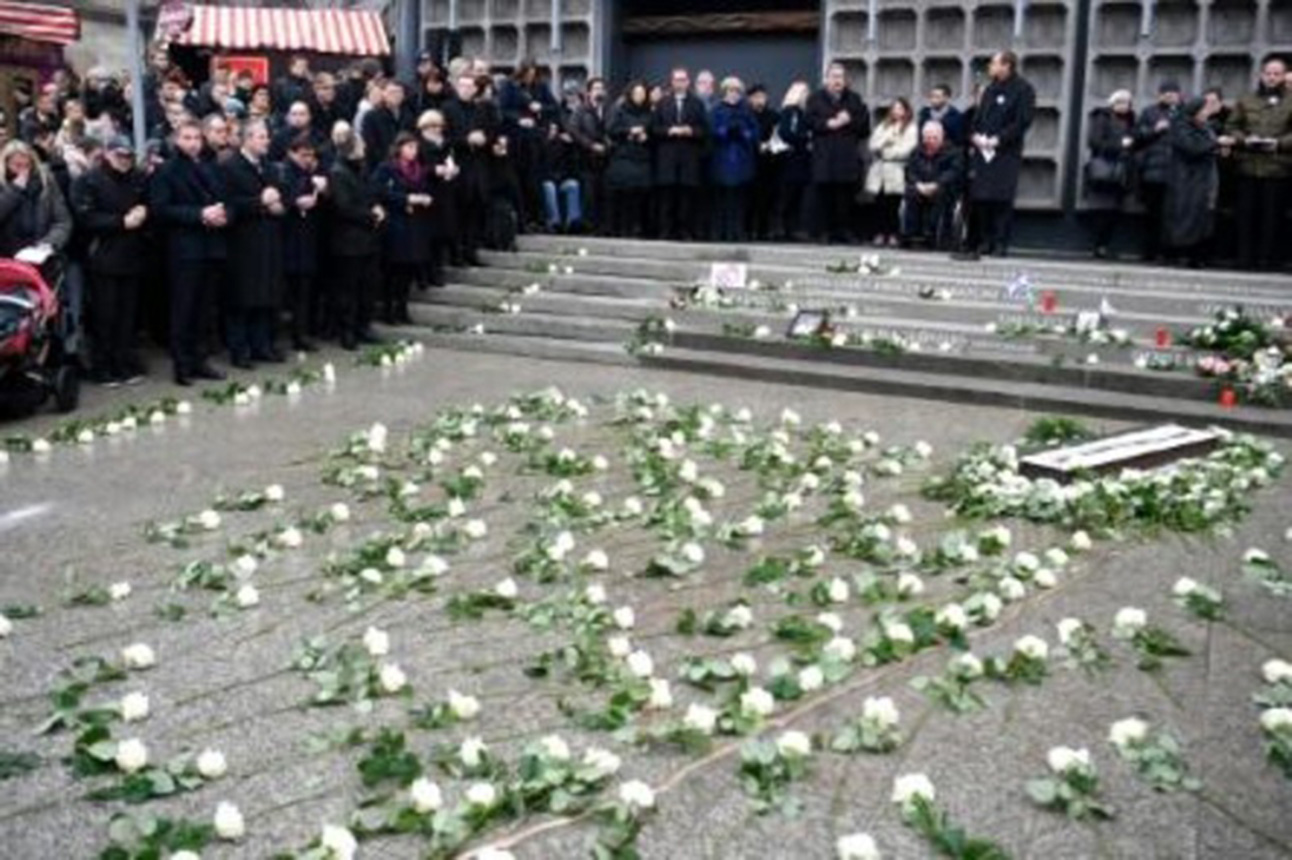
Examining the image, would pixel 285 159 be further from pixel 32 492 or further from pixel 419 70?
pixel 32 492

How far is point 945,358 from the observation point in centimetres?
1067

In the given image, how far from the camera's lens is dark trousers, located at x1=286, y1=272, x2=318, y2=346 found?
39.4ft

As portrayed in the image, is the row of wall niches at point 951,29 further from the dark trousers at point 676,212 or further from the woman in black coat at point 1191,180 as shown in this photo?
the dark trousers at point 676,212

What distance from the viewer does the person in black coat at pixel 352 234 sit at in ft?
38.9

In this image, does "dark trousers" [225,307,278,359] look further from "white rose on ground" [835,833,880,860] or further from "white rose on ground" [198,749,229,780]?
"white rose on ground" [835,833,880,860]

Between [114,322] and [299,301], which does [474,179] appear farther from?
[114,322]

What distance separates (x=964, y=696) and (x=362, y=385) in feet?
22.8

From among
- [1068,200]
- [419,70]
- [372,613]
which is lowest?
[372,613]

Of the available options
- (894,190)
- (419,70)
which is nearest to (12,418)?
(419,70)

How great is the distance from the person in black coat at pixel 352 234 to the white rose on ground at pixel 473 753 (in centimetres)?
864

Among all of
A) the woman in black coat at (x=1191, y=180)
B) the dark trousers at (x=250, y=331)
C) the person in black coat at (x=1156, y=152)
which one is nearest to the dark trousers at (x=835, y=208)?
the person in black coat at (x=1156, y=152)

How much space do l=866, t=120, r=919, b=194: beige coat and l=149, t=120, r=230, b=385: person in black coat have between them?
6500 mm

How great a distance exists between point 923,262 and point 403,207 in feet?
15.5

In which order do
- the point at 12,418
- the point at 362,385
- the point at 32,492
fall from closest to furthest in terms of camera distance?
the point at 32,492 < the point at 12,418 < the point at 362,385
